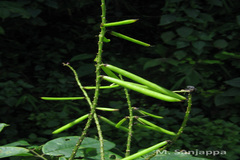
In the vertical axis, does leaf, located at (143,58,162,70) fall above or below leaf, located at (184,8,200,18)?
below

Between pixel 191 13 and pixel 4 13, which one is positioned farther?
pixel 191 13

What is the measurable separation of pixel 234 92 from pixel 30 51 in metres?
2.34

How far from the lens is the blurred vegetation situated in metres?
1.94

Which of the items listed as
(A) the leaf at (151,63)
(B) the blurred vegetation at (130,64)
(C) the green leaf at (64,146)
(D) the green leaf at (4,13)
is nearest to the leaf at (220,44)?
(B) the blurred vegetation at (130,64)

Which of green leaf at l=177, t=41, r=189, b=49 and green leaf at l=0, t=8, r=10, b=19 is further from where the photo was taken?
green leaf at l=177, t=41, r=189, b=49

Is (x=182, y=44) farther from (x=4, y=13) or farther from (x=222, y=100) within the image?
(x=4, y=13)

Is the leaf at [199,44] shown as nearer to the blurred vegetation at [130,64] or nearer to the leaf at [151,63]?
the blurred vegetation at [130,64]

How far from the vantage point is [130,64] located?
9.78 ft

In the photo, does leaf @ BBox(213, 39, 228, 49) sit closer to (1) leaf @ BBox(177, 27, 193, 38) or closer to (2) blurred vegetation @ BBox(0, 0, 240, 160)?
(2) blurred vegetation @ BBox(0, 0, 240, 160)

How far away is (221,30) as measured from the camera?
2.60m

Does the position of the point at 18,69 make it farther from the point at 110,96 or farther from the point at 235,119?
the point at 235,119

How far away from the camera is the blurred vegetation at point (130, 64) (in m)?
1.94

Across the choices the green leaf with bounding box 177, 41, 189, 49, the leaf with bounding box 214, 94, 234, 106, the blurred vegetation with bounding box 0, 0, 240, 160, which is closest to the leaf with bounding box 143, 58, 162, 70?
the blurred vegetation with bounding box 0, 0, 240, 160

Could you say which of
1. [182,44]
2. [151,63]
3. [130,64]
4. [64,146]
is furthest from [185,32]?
[64,146]
